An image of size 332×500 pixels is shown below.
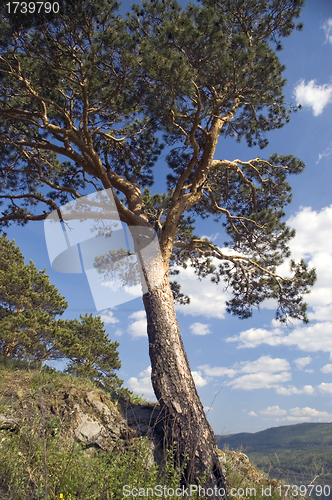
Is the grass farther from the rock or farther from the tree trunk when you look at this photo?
the tree trunk

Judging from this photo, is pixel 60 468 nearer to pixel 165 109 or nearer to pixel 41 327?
pixel 165 109

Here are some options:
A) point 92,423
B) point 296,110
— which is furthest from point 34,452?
point 296,110

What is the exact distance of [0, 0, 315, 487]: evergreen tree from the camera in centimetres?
566

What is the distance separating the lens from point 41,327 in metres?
10.6

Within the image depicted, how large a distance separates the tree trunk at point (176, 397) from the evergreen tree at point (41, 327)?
451 centimetres

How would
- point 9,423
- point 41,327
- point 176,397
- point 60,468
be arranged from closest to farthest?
point 60,468, point 9,423, point 176,397, point 41,327

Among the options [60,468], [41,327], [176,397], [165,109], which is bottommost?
[60,468]

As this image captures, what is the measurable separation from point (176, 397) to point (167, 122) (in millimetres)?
5429

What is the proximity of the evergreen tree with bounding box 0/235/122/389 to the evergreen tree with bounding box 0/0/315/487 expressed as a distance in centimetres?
381

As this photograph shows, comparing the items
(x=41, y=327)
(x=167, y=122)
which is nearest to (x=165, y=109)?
(x=167, y=122)

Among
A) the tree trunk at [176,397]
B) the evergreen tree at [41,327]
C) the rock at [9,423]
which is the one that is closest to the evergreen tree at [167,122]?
the tree trunk at [176,397]

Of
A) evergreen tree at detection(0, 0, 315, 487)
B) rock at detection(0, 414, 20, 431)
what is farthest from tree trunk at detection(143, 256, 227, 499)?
rock at detection(0, 414, 20, 431)

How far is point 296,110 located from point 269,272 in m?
4.33

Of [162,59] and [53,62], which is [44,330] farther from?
[162,59]
